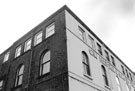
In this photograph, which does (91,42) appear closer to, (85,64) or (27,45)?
(85,64)

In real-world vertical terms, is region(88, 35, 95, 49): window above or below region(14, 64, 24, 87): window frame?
above

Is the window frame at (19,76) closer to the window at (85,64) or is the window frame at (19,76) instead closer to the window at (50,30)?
the window at (50,30)

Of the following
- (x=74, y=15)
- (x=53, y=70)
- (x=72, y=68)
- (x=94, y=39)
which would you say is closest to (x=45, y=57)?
(x=53, y=70)

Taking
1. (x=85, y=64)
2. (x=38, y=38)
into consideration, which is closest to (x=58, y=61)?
(x=85, y=64)

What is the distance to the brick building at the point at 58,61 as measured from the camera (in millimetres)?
9734

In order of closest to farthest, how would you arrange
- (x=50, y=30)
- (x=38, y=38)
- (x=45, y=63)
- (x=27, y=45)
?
(x=45, y=63), (x=50, y=30), (x=38, y=38), (x=27, y=45)

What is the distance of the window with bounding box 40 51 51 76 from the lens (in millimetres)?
11017

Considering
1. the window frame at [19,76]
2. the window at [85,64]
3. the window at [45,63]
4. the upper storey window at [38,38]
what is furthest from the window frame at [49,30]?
the window frame at [19,76]

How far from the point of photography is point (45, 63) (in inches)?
448

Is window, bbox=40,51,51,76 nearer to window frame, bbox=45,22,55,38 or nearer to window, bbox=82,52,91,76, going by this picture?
window frame, bbox=45,22,55,38

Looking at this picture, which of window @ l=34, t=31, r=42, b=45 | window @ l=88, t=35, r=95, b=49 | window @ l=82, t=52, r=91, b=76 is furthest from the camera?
window @ l=88, t=35, r=95, b=49

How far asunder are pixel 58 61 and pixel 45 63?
1.71m

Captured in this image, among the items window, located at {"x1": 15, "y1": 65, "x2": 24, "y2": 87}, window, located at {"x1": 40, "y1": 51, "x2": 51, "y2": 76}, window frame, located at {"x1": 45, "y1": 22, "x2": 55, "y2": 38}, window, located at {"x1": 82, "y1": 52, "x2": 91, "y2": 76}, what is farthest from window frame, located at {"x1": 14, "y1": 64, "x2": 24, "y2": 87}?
window, located at {"x1": 82, "y1": 52, "x2": 91, "y2": 76}

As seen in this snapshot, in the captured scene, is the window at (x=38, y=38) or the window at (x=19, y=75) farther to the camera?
the window at (x=38, y=38)
